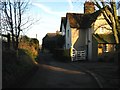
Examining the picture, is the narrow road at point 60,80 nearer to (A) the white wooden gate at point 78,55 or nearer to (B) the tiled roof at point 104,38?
(A) the white wooden gate at point 78,55

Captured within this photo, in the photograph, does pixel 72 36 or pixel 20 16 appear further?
pixel 72 36

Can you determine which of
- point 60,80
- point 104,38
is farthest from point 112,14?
point 104,38

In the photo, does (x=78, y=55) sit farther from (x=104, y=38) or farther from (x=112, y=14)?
(x=112, y=14)

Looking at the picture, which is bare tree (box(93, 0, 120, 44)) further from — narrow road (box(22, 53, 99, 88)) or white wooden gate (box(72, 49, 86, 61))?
white wooden gate (box(72, 49, 86, 61))

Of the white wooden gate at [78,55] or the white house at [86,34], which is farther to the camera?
the white house at [86,34]

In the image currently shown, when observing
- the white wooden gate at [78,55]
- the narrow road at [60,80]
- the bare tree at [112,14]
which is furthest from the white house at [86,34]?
the narrow road at [60,80]

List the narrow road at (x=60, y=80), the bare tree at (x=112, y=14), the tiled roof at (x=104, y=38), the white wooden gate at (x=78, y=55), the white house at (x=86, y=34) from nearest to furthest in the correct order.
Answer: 1. the narrow road at (x=60, y=80)
2. the bare tree at (x=112, y=14)
3. the tiled roof at (x=104, y=38)
4. the white wooden gate at (x=78, y=55)
5. the white house at (x=86, y=34)

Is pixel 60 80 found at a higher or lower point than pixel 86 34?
lower

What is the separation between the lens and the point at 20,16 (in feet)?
97.3

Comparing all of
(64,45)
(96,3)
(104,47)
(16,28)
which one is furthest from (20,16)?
(64,45)

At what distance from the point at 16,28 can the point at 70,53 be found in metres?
16.6

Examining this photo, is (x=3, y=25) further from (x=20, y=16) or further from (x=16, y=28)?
(x=20, y=16)

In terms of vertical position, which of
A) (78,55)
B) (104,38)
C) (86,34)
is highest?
(86,34)

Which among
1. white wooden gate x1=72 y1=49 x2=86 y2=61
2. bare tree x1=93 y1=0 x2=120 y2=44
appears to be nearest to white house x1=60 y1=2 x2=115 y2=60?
white wooden gate x1=72 y1=49 x2=86 y2=61
